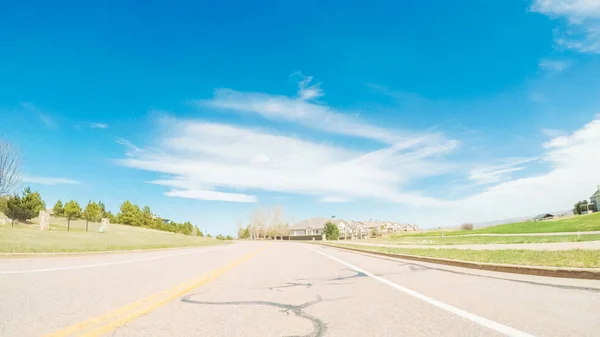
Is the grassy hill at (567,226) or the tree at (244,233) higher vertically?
the grassy hill at (567,226)

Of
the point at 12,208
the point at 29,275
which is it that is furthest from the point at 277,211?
the point at 29,275

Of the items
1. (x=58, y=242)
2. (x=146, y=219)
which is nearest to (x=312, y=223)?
(x=146, y=219)

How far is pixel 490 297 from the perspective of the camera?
5.62 metres

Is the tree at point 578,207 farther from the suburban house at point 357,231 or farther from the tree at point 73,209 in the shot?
the tree at point 73,209

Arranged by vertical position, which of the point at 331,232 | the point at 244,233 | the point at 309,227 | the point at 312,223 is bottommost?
the point at 244,233

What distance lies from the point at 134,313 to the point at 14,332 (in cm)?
123

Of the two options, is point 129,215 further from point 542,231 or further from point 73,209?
point 542,231

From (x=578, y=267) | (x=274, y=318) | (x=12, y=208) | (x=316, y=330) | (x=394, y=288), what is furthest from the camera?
(x=12, y=208)

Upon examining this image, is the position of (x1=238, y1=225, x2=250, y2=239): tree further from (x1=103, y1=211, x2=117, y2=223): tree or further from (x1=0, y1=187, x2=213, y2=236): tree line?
(x1=103, y1=211, x2=117, y2=223): tree

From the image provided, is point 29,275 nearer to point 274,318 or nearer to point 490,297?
point 274,318

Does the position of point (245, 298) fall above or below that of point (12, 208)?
below

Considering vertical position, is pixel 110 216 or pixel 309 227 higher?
pixel 110 216

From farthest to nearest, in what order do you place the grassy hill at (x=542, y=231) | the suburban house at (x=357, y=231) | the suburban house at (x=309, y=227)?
1. the suburban house at (x=357, y=231)
2. the suburban house at (x=309, y=227)
3. the grassy hill at (x=542, y=231)

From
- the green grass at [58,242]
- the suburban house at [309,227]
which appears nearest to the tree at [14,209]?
the green grass at [58,242]
